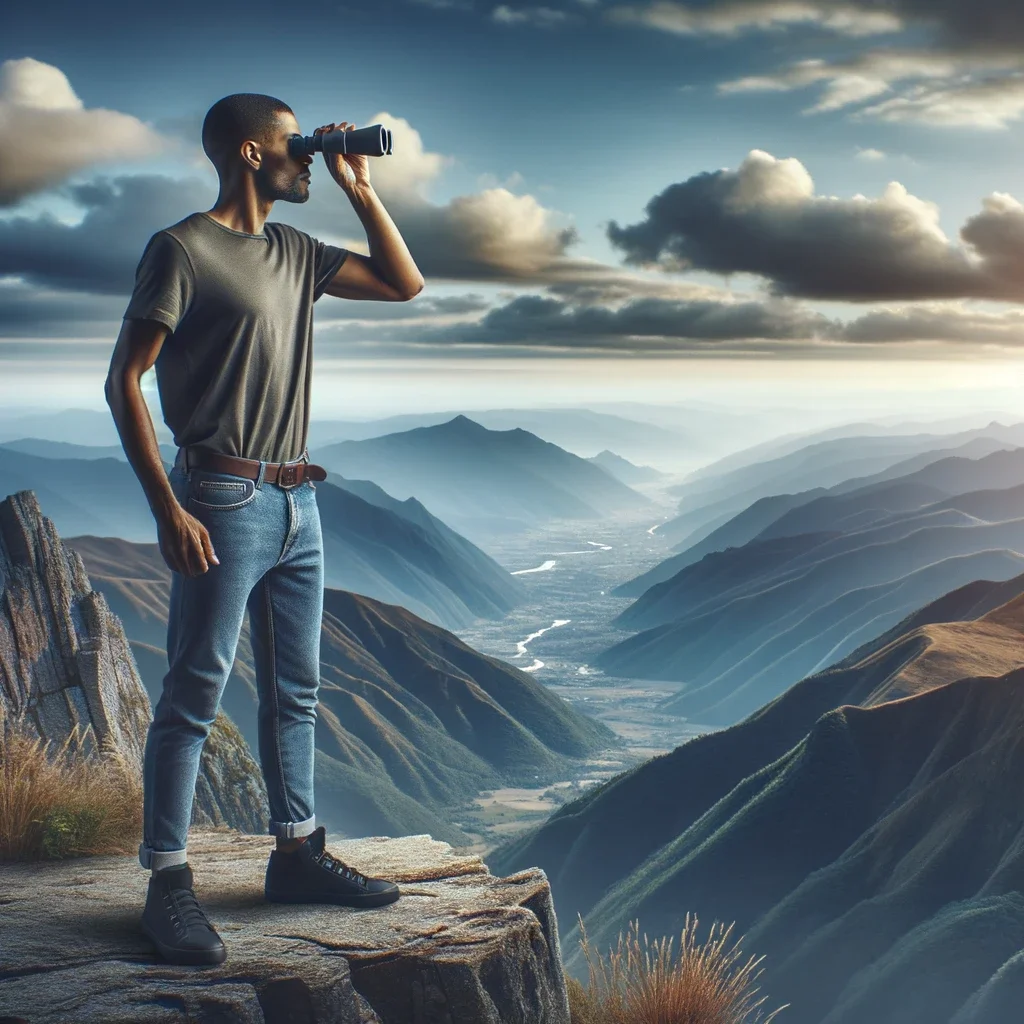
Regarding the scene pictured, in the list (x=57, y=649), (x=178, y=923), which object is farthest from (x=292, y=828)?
(x=57, y=649)

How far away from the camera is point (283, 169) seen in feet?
19.7

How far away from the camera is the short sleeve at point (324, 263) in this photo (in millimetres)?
6464

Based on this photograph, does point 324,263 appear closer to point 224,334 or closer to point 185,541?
point 224,334

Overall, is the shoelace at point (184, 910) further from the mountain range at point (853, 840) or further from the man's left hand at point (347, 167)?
the mountain range at point (853, 840)

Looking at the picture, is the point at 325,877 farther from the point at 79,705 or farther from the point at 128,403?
the point at 79,705

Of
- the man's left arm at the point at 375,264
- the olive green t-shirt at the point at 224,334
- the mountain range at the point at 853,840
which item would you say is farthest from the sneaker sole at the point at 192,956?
the mountain range at the point at 853,840

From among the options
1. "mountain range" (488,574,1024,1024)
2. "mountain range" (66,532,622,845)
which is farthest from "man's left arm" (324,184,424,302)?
"mountain range" (66,532,622,845)

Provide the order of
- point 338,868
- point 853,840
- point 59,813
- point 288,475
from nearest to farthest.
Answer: point 288,475 → point 338,868 → point 59,813 → point 853,840

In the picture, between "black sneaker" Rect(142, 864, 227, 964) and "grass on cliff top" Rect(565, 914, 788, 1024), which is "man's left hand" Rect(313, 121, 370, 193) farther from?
"grass on cliff top" Rect(565, 914, 788, 1024)

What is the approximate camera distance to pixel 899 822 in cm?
7369

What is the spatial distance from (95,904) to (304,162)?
15.0ft

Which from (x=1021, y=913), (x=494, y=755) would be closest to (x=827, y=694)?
(x=1021, y=913)

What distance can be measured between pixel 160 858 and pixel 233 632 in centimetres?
135

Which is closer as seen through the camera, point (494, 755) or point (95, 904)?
point (95, 904)
